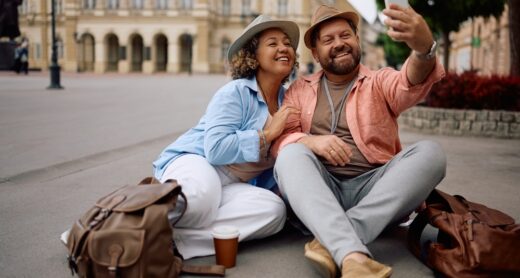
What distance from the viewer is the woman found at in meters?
2.90

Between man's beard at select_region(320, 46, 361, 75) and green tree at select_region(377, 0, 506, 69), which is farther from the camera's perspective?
green tree at select_region(377, 0, 506, 69)

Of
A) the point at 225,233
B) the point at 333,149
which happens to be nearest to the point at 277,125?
the point at 333,149

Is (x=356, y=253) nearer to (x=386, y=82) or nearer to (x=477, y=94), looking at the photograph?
(x=386, y=82)

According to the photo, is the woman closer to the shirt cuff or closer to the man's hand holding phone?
the shirt cuff

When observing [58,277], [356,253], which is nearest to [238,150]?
[356,253]

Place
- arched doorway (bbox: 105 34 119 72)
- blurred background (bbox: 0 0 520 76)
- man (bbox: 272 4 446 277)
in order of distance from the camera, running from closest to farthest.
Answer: man (bbox: 272 4 446 277) < blurred background (bbox: 0 0 520 76) < arched doorway (bbox: 105 34 119 72)

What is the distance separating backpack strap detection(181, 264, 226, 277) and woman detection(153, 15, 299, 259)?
252 millimetres

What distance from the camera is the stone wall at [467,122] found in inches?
346

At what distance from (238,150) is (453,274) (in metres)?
1.25

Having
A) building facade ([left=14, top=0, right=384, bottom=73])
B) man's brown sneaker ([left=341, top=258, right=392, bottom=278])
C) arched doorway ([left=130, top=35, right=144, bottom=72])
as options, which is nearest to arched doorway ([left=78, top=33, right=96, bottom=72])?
building facade ([left=14, top=0, right=384, bottom=73])

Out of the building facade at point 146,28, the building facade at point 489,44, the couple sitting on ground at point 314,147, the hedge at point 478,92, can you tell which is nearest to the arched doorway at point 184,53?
the building facade at point 146,28

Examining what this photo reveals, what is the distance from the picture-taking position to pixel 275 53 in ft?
10.5

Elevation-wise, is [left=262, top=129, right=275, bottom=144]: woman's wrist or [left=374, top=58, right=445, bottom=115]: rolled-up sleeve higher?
[left=374, top=58, right=445, bottom=115]: rolled-up sleeve

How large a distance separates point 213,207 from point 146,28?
58162mm
